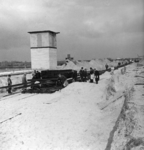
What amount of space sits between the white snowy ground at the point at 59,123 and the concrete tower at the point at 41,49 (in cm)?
1524

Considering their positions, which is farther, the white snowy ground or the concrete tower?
the concrete tower

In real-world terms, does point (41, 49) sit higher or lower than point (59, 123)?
higher

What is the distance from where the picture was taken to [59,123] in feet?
20.7

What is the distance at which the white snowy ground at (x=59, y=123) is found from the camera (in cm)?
491

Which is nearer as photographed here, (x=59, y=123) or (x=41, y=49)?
(x=59, y=123)

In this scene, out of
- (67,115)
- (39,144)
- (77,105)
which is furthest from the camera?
(77,105)

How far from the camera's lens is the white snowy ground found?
16.1 ft

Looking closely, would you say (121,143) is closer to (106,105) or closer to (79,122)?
(79,122)

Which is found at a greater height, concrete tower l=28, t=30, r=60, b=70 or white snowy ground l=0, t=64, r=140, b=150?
concrete tower l=28, t=30, r=60, b=70

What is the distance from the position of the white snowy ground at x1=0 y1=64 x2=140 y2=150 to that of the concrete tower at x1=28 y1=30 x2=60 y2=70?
600 inches

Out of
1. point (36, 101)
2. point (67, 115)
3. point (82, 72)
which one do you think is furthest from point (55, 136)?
point (82, 72)

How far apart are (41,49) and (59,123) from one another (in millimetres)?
19074

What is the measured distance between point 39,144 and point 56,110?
2.91 metres

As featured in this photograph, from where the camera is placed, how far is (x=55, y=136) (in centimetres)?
534
